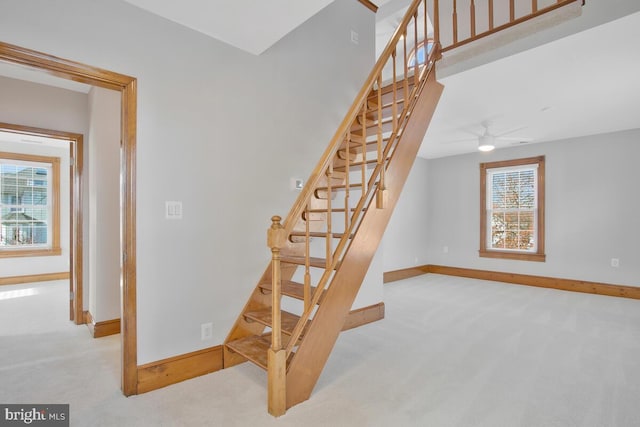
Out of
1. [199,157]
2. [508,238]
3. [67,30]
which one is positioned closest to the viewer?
[67,30]

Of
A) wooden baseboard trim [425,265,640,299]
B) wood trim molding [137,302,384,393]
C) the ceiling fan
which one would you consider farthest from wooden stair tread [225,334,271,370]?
wooden baseboard trim [425,265,640,299]

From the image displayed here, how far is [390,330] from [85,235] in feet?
11.1

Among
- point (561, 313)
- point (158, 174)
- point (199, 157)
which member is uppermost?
point (199, 157)

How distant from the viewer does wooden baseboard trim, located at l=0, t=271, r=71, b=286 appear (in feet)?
17.1

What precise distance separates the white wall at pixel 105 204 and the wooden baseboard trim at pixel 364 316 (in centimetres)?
227

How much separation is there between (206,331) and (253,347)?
14.7 inches

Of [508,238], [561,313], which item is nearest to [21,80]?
[561,313]

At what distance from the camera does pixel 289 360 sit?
194cm

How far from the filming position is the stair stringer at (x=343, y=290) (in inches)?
76.5

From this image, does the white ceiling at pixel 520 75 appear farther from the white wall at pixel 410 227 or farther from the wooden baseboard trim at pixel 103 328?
the wooden baseboard trim at pixel 103 328

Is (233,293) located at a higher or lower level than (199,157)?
lower

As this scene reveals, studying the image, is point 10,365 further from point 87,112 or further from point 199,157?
point 87,112

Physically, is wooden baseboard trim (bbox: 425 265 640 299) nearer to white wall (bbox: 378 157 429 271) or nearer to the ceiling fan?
white wall (bbox: 378 157 429 271)

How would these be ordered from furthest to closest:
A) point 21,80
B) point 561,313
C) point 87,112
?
point 561,313
point 87,112
point 21,80
